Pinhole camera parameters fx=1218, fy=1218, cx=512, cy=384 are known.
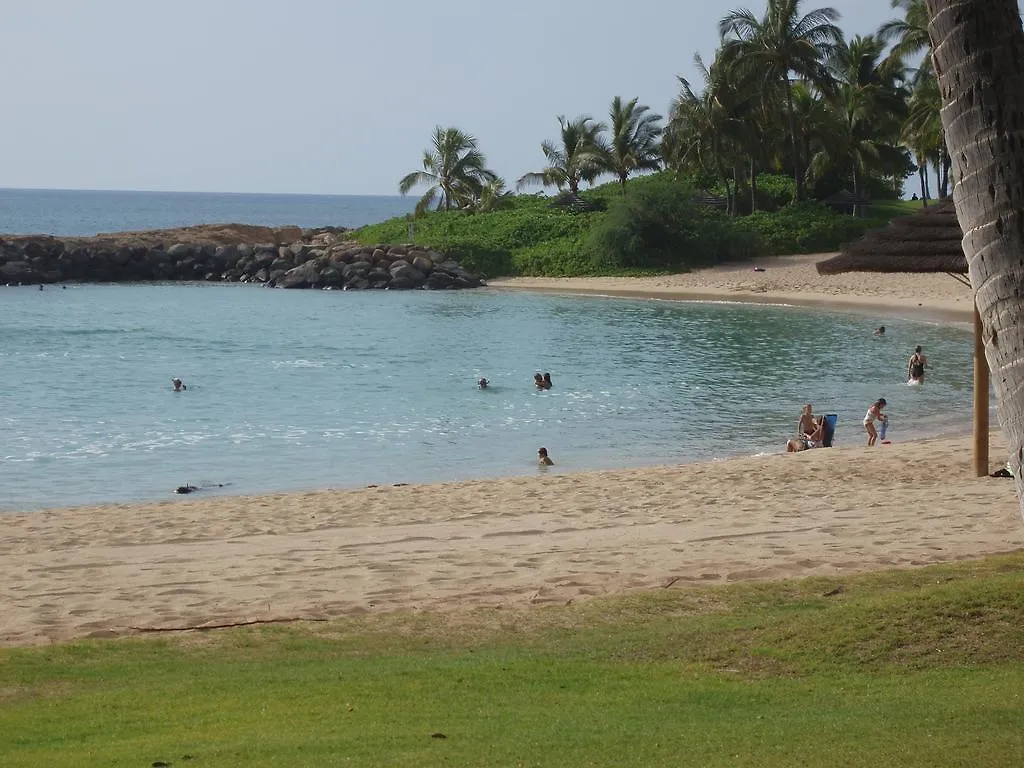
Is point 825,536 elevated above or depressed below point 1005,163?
below

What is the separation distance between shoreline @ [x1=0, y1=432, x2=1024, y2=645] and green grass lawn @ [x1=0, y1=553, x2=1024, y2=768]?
0.89m

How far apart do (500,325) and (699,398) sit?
732 inches

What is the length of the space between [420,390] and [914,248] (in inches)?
816

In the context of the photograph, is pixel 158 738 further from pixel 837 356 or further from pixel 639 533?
pixel 837 356

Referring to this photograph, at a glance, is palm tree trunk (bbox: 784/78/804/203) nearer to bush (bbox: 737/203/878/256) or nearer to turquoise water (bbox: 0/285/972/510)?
bush (bbox: 737/203/878/256)

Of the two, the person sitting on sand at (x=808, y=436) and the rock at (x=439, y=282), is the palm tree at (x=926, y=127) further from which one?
the person sitting on sand at (x=808, y=436)

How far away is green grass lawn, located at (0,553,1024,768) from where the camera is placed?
6.15 metres

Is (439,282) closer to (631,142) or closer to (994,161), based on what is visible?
(631,142)

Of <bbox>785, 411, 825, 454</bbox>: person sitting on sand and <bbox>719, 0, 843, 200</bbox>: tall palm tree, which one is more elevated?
<bbox>719, 0, 843, 200</bbox>: tall palm tree

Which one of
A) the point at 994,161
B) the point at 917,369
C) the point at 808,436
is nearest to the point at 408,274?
the point at 917,369

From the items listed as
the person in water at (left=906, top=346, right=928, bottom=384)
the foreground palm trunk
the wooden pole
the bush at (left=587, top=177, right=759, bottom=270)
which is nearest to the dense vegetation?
the bush at (left=587, top=177, right=759, bottom=270)

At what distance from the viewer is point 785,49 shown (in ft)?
198

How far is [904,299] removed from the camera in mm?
48344

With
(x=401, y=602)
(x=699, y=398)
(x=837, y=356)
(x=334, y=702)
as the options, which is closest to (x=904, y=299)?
(x=837, y=356)
